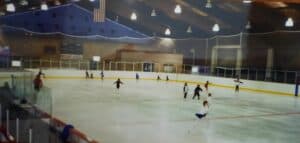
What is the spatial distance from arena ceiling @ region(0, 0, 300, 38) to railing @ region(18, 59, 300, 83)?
2.97m

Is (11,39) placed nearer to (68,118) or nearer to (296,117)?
(68,118)

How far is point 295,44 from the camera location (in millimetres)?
23703

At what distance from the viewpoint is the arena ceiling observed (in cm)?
2189

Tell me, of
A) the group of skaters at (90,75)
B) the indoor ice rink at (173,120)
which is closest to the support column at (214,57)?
the group of skaters at (90,75)

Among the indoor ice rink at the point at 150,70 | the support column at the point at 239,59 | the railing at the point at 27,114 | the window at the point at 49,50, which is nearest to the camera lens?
the railing at the point at 27,114

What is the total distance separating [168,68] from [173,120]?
23.2 metres

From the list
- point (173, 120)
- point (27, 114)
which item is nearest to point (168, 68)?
point (173, 120)

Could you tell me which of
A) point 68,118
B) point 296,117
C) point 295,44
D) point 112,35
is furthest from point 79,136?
point 112,35

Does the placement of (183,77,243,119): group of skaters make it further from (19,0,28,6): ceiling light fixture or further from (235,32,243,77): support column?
(19,0,28,6): ceiling light fixture

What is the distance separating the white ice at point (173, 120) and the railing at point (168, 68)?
6662 mm

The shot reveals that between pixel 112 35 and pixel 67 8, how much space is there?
484cm

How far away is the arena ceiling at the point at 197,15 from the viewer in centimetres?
2189

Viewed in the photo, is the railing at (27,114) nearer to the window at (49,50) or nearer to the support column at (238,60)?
the window at (49,50)

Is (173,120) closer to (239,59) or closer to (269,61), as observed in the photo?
(269,61)
